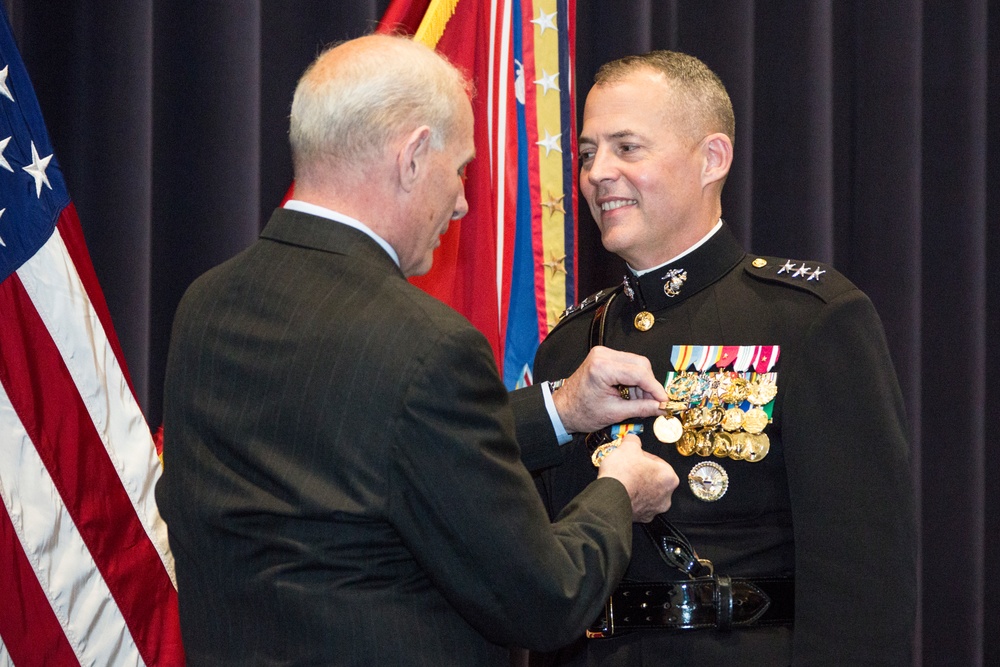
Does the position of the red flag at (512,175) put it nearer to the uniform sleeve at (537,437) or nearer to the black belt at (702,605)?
the uniform sleeve at (537,437)

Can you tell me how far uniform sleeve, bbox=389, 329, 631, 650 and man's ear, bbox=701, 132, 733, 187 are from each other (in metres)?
0.81

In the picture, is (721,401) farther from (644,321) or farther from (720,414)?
(644,321)

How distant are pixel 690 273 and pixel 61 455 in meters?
1.22

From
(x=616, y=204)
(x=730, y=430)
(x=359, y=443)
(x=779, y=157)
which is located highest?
(x=779, y=157)

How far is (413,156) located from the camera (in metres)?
1.29

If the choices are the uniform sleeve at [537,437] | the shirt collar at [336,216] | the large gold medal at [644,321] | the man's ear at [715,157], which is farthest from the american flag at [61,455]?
the man's ear at [715,157]

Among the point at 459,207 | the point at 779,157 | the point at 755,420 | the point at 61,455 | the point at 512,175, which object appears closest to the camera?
the point at 459,207

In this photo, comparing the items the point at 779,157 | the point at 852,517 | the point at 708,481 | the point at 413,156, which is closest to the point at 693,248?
the point at 708,481

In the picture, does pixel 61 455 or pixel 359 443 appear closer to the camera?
pixel 359 443

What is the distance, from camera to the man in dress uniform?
1.53m

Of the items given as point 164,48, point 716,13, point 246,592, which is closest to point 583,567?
point 246,592

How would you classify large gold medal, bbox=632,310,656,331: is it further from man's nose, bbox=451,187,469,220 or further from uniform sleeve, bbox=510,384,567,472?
man's nose, bbox=451,187,469,220

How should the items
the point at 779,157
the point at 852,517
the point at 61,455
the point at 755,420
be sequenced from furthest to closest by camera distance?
the point at 779,157
the point at 61,455
the point at 755,420
the point at 852,517

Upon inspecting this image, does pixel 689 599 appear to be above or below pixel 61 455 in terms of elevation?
below
